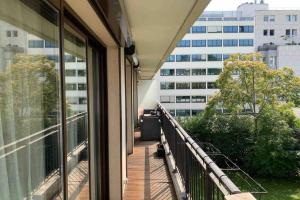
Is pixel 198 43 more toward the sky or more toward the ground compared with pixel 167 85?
more toward the sky

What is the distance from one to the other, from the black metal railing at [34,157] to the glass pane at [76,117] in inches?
16.4

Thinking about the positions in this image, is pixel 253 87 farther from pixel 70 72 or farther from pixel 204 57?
pixel 204 57

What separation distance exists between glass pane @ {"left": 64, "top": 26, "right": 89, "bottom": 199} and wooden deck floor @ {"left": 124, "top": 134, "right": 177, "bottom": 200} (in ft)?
5.13

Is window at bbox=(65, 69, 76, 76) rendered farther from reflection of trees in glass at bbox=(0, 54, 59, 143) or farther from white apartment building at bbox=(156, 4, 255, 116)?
white apartment building at bbox=(156, 4, 255, 116)

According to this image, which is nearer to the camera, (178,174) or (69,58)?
(69,58)

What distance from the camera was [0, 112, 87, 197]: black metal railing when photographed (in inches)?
41.4

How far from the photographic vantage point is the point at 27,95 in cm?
118

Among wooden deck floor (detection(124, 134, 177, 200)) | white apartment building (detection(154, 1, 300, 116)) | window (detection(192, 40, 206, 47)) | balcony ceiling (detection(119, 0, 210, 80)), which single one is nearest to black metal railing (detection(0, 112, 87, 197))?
balcony ceiling (detection(119, 0, 210, 80))

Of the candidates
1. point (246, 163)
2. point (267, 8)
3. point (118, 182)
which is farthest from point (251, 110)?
point (267, 8)

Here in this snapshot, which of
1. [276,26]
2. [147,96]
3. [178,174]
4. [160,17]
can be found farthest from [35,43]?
[276,26]

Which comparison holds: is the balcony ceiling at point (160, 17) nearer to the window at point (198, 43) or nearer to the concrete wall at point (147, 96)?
the concrete wall at point (147, 96)

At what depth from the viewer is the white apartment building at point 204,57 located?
3612cm

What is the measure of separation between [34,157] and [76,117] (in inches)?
34.9

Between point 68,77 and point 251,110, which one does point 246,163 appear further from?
point 68,77
